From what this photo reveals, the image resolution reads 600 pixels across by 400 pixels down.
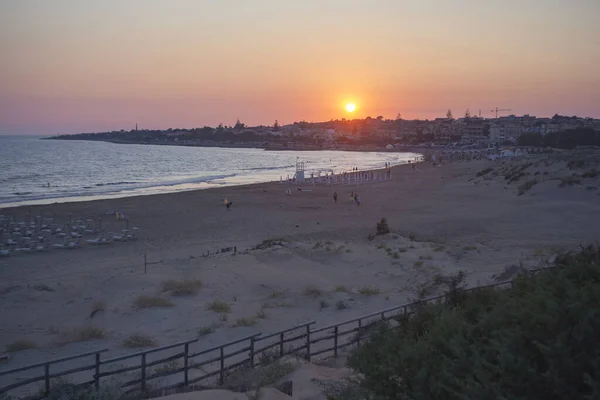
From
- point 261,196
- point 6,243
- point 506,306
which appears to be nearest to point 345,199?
point 261,196

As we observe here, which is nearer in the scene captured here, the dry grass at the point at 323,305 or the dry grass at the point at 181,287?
the dry grass at the point at 323,305

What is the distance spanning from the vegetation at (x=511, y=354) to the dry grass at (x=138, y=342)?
5781 millimetres

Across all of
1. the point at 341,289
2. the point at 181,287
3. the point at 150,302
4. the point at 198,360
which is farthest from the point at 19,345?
the point at 341,289

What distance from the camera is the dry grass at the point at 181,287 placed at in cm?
1290

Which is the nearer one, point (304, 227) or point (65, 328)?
point (65, 328)

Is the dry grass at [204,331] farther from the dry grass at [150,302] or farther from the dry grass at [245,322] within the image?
the dry grass at [150,302]

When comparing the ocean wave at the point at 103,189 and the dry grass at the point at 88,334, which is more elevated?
the dry grass at the point at 88,334

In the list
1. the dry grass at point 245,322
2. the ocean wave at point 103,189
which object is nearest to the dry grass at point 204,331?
the dry grass at point 245,322

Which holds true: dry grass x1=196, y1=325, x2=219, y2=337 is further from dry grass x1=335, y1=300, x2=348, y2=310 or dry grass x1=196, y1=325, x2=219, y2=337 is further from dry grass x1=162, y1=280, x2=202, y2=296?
dry grass x1=335, y1=300, x2=348, y2=310

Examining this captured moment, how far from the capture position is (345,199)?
37.1 meters

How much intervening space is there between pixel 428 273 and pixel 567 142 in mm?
82728

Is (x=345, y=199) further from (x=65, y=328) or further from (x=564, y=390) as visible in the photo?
(x=564, y=390)

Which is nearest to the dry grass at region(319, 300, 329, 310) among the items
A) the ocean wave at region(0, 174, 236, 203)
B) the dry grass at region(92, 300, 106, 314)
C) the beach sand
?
the beach sand

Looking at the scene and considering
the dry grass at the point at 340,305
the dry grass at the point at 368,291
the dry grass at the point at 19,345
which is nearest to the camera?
the dry grass at the point at 19,345
